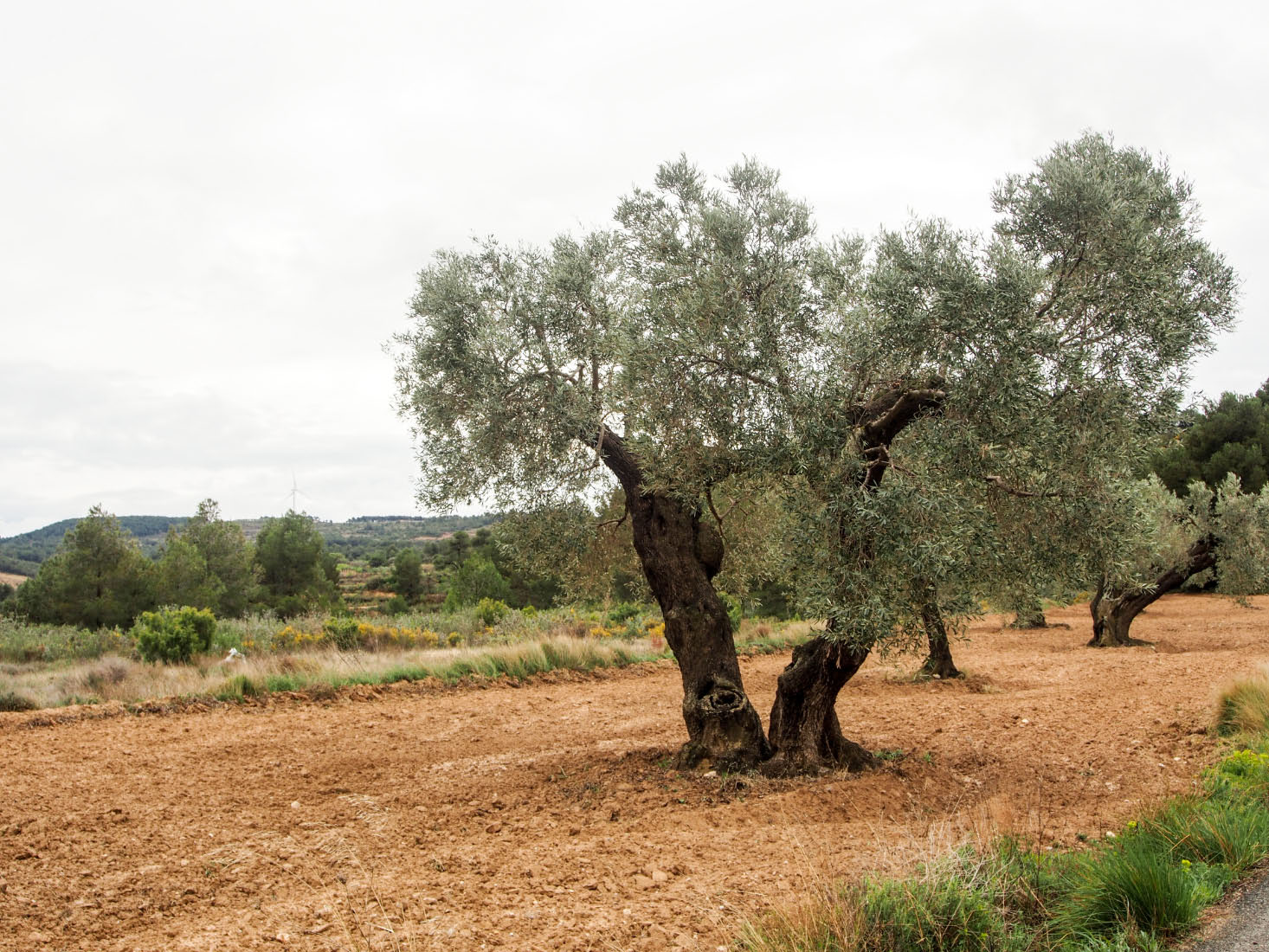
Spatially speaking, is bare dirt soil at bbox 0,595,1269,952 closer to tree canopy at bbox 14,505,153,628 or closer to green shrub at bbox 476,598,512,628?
green shrub at bbox 476,598,512,628

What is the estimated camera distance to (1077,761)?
8.73m

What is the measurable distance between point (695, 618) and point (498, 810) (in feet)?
9.39

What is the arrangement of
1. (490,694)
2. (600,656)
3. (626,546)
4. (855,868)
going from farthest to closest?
(600,656)
(490,694)
(626,546)
(855,868)

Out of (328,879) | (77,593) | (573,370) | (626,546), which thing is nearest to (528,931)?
(328,879)

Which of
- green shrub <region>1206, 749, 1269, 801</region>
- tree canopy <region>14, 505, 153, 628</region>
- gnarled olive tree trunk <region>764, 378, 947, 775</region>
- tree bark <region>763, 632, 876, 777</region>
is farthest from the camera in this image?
tree canopy <region>14, 505, 153, 628</region>

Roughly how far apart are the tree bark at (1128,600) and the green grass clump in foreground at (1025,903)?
15.3 meters

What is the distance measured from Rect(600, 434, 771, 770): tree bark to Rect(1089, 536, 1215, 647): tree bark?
43.9 ft

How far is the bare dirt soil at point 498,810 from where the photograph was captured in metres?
5.02

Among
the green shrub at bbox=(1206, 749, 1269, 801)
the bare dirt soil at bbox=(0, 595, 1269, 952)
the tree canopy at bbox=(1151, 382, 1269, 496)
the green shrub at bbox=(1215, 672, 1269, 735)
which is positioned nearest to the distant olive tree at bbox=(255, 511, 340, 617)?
the bare dirt soil at bbox=(0, 595, 1269, 952)

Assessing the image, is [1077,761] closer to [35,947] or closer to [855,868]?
[855,868]

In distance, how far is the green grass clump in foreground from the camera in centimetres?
415

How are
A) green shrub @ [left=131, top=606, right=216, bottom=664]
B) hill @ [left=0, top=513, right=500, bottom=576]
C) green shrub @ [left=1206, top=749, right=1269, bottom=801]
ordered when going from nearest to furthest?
green shrub @ [left=1206, top=749, right=1269, bottom=801] → green shrub @ [left=131, top=606, right=216, bottom=664] → hill @ [left=0, top=513, right=500, bottom=576]

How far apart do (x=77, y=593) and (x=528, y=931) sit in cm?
2904

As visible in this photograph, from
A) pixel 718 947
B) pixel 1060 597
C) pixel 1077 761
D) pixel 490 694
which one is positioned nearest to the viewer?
pixel 718 947
